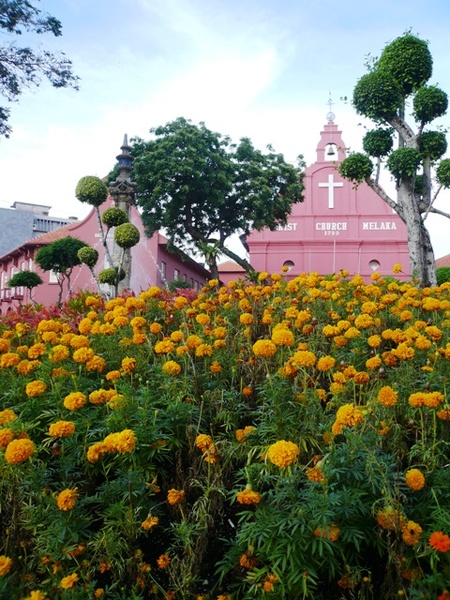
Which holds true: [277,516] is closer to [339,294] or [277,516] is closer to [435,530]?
[435,530]

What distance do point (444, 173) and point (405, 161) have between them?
1113mm

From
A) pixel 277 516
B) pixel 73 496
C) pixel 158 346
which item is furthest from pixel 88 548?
pixel 158 346

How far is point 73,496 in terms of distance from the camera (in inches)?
78.8

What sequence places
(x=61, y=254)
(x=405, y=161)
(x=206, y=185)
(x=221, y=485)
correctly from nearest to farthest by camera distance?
(x=221, y=485)
(x=405, y=161)
(x=61, y=254)
(x=206, y=185)

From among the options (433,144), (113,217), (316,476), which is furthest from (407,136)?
(316,476)

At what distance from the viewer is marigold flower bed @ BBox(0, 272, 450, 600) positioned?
1.89m

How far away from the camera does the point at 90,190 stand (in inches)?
376

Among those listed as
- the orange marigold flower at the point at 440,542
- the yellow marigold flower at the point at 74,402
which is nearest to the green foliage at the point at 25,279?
the yellow marigold flower at the point at 74,402

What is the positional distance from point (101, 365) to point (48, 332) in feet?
2.46

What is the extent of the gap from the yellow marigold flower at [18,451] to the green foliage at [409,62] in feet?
45.3

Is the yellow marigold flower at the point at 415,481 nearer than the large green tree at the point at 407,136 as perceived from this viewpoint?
Yes

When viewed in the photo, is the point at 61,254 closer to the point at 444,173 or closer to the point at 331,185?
the point at 444,173

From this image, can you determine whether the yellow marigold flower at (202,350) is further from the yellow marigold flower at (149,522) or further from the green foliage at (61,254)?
the green foliage at (61,254)

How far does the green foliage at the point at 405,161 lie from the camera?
497 inches
